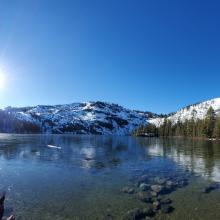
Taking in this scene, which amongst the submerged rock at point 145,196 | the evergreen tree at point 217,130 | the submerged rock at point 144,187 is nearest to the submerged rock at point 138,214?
the submerged rock at point 145,196

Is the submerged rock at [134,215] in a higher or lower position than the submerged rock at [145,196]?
lower

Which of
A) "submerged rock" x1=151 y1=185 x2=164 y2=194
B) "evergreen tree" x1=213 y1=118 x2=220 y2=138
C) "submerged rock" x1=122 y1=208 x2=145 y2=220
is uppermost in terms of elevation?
"evergreen tree" x1=213 y1=118 x2=220 y2=138

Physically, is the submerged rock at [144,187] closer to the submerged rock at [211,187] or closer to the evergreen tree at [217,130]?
the submerged rock at [211,187]

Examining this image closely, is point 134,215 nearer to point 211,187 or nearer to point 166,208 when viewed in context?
point 166,208

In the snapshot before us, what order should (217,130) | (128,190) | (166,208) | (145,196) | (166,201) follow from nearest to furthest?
(166,208), (166,201), (145,196), (128,190), (217,130)

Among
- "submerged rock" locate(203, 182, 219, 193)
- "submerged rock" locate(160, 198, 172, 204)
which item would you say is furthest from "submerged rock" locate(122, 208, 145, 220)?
"submerged rock" locate(203, 182, 219, 193)

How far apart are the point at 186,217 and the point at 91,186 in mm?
13768

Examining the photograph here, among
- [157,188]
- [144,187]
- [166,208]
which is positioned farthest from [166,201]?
[144,187]

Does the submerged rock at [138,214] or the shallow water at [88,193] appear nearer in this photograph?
the submerged rock at [138,214]

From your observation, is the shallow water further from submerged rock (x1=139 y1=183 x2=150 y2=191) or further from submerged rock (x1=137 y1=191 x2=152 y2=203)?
submerged rock (x1=139 y1=183 x2=150 y2=191)

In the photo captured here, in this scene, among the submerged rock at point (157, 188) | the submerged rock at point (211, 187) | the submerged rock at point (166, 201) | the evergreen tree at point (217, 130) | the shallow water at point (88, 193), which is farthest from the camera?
the evergreen tree at point (217, 130)

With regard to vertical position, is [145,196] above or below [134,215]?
above

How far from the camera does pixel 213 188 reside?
108 ft

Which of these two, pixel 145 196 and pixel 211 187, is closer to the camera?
pixel 145 196
